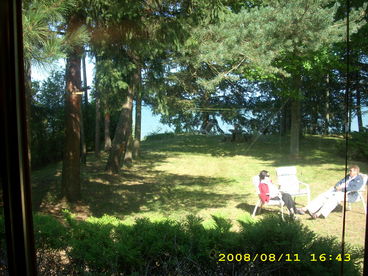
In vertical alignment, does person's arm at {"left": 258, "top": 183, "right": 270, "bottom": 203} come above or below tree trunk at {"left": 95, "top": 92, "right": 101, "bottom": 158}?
below

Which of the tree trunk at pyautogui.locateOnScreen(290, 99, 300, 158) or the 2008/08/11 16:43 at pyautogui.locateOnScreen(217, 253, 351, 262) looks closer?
the 2008/08/11 16:43 at pyautogui.locateOnScreen(217, 253, 351, 262)

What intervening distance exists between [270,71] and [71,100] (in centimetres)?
114

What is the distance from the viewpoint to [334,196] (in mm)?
1380

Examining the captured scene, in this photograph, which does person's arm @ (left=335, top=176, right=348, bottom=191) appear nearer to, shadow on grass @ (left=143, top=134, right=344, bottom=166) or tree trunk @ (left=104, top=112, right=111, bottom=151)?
shadow on grass @ (left=143, top=134, right=344, bottom=166)

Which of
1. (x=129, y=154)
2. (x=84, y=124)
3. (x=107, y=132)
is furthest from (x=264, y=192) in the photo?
(x=84, y=124)

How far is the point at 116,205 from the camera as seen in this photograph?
6.31 feet

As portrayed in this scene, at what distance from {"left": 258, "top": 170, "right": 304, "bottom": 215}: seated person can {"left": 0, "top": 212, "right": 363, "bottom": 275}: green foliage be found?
8 centimetres

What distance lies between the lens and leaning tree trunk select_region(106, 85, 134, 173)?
1.91 metres

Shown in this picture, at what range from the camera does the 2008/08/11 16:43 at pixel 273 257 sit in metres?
1.35

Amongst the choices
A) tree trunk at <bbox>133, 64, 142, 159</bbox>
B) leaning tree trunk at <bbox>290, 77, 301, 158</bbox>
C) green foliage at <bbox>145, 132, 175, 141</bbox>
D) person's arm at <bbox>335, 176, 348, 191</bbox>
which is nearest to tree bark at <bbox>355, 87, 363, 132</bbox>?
person's arm at <bbox>335, 176, 348, 191</bbox>

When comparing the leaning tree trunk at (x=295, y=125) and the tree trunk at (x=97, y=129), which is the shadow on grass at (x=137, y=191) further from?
the leaning tree trunk at (x=295, y=125)

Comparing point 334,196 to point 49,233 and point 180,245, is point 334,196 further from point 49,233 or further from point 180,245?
→ point 49,233

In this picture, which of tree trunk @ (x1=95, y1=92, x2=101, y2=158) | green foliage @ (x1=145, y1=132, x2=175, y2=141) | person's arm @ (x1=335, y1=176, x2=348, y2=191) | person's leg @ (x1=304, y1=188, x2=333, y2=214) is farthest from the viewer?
tree trunk @ (x1=95, y1=92, x2=101, y2=158)

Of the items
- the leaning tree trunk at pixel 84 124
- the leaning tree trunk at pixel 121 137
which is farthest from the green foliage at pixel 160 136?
the leaning tree trunk at pixel 84 124
